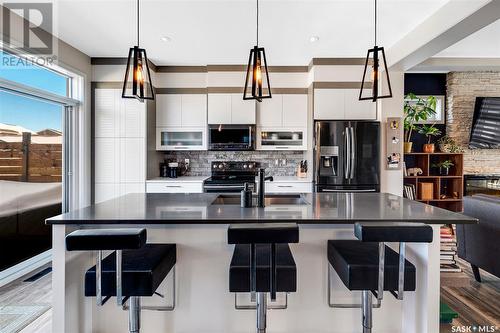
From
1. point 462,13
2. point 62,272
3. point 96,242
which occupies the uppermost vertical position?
point 462,13

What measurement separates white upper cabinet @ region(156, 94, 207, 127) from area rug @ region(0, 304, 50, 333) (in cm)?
291

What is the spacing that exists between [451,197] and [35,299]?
634cm

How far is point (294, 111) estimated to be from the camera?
4691mm

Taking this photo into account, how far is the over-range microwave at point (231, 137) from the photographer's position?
459cm

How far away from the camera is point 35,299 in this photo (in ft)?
9.06

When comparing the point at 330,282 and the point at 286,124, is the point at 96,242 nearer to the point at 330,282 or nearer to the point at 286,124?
the point at 330,282

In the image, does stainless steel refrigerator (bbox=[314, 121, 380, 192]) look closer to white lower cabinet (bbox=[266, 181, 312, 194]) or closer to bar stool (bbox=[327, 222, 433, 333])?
white lower cabinet (bbox=[266, 181, 312, 194])

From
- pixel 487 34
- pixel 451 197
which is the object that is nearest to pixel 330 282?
pixel 487 34

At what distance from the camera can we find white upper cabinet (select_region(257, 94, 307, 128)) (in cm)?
469

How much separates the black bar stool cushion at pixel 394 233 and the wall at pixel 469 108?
507 cm

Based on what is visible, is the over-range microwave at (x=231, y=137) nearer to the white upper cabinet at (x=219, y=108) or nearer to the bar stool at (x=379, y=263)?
the white upper cabinet at (x=219, y=108)

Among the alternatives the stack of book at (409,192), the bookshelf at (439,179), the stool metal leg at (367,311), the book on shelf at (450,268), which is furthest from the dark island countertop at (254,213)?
the bookshelf at (439,179)

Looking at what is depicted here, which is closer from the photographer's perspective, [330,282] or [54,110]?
[330,282]

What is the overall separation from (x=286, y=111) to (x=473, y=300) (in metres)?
3.28
